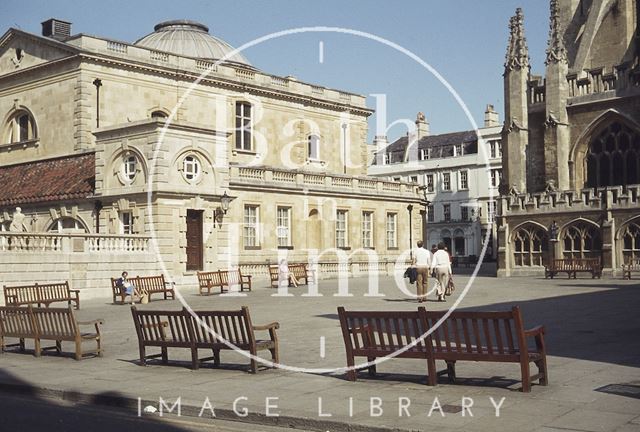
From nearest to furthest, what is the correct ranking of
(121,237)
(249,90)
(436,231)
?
(121,237)
(249,90)
(436,231)

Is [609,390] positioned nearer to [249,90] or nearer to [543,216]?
[543,216]

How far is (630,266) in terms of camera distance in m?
34.5

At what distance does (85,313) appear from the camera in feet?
74.0

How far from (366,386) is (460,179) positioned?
78.9 meters

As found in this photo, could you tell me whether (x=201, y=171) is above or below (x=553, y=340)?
above

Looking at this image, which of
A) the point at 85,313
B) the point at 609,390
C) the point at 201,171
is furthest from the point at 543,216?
the point at 609,390

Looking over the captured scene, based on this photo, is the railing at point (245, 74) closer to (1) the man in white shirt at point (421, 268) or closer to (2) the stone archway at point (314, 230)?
(2) the stone archway at point (314, 230)

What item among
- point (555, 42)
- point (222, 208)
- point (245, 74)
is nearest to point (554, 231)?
point (555, 42)

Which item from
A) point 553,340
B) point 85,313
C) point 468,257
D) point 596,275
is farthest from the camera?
point 468,257

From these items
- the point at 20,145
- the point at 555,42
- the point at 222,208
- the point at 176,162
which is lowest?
the point at 222,208

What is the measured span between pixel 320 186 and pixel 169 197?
506 inches

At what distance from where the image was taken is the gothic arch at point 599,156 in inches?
1567

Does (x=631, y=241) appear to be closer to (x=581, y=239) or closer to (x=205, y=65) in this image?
(x=581, y=239)

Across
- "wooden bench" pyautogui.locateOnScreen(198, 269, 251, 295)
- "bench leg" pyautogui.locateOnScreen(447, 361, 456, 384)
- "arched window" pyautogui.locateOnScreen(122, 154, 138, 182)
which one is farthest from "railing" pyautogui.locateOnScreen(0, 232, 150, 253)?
"bench leg" pyautogui.locateOnScreen(447, 361, 456, 384)
